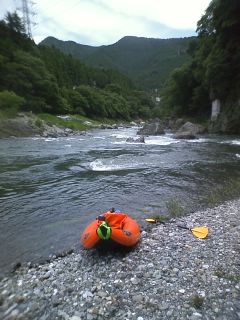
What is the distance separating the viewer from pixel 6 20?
83.6 metres

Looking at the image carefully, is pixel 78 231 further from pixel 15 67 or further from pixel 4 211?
pixel 15 67

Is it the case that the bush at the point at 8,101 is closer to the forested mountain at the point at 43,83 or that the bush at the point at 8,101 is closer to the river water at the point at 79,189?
the forested mountain at the point at 43,83

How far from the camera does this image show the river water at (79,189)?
8.41 m

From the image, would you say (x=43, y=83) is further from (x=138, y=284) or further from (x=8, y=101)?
(x=138, y=284)

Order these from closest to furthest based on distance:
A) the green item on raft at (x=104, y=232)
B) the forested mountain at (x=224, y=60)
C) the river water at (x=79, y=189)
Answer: the green item on raft at (x=104, y=232) < the river water at (x=79, y=189) < the forested mountain at (x=224, y=60)

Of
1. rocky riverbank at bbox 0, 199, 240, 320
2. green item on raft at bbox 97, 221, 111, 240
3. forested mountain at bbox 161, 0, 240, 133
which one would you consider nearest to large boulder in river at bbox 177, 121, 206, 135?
forested mountain at bbox 161, 0, 240, 133

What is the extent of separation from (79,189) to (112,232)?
673 cm

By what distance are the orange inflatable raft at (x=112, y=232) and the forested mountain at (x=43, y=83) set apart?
43910 mm

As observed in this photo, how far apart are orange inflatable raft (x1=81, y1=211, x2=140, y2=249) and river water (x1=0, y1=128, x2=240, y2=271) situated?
986mm

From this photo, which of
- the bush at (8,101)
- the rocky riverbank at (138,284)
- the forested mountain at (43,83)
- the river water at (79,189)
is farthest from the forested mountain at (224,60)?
the rocky riverbank at (138,284)

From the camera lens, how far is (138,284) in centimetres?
567

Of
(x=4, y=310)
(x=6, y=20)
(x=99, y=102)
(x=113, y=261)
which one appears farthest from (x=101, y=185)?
(x=99, y=102)

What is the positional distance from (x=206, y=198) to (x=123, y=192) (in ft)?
11.3

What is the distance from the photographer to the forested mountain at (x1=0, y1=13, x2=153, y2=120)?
61.8 meters
